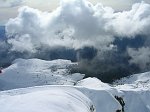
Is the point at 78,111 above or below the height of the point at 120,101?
above

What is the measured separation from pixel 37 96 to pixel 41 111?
618 inches

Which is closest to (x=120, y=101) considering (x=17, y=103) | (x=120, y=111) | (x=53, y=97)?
(x=120, y=111)

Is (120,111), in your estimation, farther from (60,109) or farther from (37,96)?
(60,109)

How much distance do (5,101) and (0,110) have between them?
33.4ft

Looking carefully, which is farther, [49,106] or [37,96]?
[37,96]

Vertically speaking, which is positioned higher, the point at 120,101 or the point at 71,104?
the point at 71,104

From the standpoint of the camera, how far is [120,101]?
134 m

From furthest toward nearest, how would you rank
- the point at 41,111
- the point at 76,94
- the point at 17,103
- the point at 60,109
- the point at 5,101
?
the point at 76,94, the point at 5,101, the point at 17,103, the point at 60,109, the point at 41,111

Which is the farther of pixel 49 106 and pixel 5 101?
pixel 5 101

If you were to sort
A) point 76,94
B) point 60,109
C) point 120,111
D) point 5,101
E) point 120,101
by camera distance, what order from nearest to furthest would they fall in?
1. point 60,109
2. point 5,101
3. point 76,94
4. point 120,111
5. point 120,101

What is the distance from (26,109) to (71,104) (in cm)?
1110

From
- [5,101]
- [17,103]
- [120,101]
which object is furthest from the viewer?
[120,101]

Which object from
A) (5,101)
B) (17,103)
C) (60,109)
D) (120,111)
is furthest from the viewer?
(120,111)

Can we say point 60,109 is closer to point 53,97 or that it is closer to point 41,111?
point 41,111
